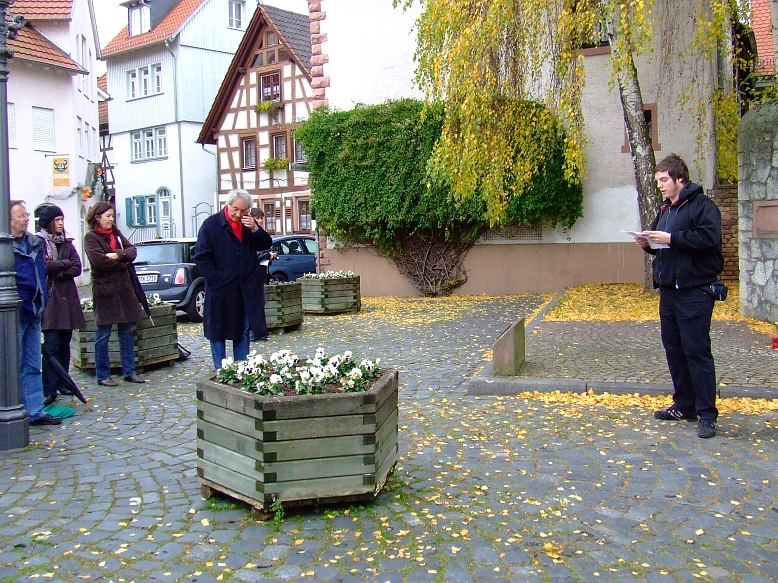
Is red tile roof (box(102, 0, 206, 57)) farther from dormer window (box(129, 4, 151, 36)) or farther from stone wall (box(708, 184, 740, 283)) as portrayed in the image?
stone wall (box(708, 184, 740, 283))

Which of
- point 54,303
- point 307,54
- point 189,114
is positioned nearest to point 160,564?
point 54,303

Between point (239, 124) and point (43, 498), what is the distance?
105 ft

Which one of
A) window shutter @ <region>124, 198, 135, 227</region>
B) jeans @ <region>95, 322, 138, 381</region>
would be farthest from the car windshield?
window shutter @ <region>124, 198, 135, 227</region>

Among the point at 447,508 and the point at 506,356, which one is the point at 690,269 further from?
the point at 447,508

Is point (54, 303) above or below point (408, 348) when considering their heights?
above

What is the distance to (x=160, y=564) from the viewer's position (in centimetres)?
379

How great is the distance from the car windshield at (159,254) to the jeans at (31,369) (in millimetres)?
8352

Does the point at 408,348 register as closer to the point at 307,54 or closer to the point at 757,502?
the point at 757,502

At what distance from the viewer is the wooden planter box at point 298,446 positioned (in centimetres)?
423

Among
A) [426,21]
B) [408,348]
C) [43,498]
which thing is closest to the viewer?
[43,498]

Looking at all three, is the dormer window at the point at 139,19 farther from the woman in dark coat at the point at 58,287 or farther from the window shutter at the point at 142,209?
the woman in dark coat at the point at 58,287

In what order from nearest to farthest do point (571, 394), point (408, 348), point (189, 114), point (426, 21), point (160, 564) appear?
point (160, 564) → point (571, 394) → point (408, 348) → point (426, 21) → point (189, 114)

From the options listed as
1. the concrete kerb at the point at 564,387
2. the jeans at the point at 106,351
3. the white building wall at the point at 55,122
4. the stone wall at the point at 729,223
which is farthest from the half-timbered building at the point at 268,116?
the concrete kerb at the point at 564,387

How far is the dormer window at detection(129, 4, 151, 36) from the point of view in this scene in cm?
4034
